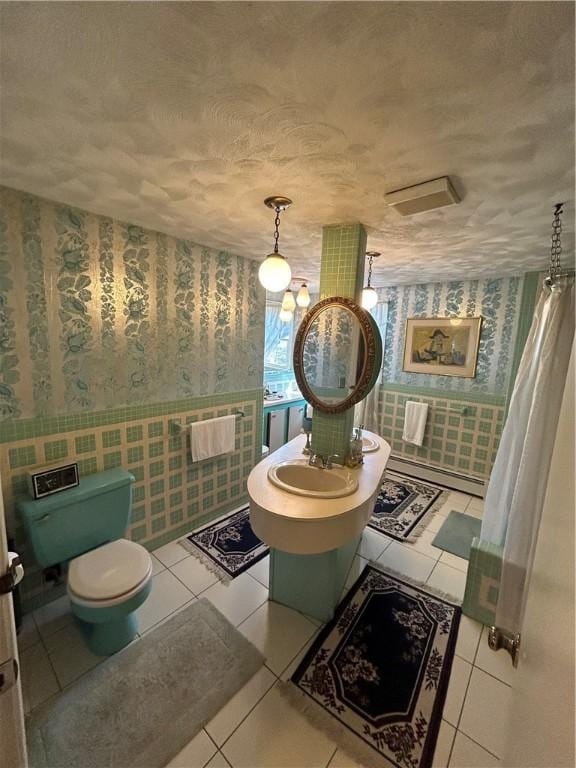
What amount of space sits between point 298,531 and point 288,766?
2.68 feet

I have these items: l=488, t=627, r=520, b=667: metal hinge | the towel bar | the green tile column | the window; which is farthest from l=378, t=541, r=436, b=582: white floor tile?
the window

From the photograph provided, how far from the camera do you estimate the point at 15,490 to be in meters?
1.57

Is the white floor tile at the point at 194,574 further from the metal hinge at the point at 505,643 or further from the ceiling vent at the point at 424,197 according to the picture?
the ceiling vent at the point at 424,197

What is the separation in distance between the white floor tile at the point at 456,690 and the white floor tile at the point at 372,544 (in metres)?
0.77

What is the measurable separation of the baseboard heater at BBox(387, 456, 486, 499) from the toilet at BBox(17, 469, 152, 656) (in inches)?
119

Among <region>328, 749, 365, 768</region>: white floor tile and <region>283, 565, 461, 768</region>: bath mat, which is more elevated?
<region>283, 565, 461, 768</region>: bath mat

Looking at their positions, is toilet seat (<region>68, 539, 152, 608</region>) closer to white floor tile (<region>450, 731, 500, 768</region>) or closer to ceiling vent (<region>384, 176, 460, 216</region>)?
white floor tile (<region>450, 731, 500, 768</region>)

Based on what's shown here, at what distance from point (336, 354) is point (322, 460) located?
2.19ft

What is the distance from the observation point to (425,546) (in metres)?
2.41

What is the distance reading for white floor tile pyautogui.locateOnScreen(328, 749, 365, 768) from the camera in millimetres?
1146

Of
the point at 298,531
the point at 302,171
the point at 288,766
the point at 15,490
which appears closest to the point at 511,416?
the point at 298,531

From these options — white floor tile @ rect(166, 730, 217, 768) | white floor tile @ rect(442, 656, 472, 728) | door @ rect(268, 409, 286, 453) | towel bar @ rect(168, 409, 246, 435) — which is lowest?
white floor tile @ rect(166, 730, 217, 768)

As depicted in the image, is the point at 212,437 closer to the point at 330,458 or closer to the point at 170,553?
the point at 170,553

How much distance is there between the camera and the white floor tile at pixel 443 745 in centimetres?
117
